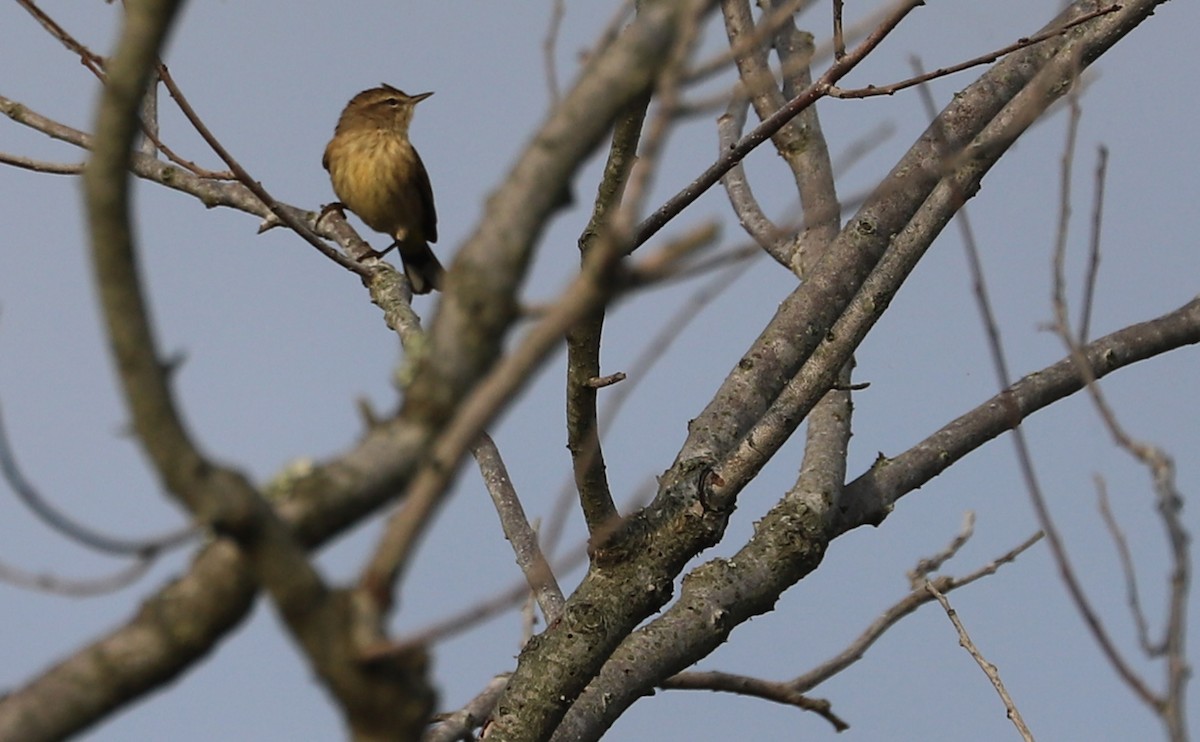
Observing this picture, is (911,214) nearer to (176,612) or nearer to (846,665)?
(846,665)

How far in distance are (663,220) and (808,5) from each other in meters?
1.04

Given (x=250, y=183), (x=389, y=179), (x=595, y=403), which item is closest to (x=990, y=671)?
(x=595, y=403)

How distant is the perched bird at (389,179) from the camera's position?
9383 mm

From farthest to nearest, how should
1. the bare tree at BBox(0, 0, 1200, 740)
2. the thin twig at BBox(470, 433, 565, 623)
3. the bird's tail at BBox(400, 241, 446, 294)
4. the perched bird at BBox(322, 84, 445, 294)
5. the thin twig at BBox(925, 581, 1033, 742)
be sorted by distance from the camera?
the bird's tail at BBox(400, 241, 446, 294) → the perched bird at BBox(322, 84, 445, 294) → the thin twig at BBox(470, 433, 565, 623) → the thin twig at BBox(925, 581, 1033, 742) → the bare tree at BBox(0, 0, 1200, 740)

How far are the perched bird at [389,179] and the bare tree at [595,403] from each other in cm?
258

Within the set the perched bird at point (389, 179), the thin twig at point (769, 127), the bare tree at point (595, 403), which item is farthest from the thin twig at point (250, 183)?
the perched bird at point (389, 179)

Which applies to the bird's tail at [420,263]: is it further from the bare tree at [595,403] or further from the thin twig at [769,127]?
the thin twig at [769,127]

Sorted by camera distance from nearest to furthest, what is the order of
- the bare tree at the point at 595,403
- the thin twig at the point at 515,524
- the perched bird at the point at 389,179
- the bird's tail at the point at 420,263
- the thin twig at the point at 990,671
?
the bare tree at the point at 595,403, the thin twig at the point at 990,671, the thin twig at the point at 515,524, the perched bird at the point at 389,179, the bird's tail at the point at 420,263

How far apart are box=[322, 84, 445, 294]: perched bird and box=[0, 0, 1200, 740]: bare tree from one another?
8.47 ft

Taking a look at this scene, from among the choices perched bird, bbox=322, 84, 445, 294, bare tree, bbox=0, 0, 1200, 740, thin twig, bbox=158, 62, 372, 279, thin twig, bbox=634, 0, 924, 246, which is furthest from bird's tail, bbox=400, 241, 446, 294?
thin twig, bbox=634, 0, 924, 246

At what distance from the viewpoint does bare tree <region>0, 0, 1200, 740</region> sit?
1.54 metres

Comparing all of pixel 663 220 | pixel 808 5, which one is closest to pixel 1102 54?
pixel 663 220

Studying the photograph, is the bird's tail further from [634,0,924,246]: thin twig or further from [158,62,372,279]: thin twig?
[634,0,924,246]: thin twig

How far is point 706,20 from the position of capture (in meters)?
1.79
